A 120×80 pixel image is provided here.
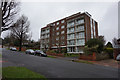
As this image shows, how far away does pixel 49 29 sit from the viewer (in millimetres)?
54406

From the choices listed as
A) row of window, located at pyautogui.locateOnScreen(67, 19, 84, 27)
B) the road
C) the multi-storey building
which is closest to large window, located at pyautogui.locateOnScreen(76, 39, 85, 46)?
the multi-storey building

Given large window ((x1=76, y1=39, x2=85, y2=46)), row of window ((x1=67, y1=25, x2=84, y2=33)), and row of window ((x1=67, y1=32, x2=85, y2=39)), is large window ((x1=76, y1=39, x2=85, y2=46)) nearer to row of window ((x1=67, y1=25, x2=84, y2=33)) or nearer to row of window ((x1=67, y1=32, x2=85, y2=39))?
row of window ((x1=67, y1=32, x2=85, y2=39))

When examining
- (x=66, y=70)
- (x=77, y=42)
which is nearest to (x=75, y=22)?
(x=77, y=42)

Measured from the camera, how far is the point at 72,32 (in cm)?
4066

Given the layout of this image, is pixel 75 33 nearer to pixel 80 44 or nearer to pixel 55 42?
pixel 80 44

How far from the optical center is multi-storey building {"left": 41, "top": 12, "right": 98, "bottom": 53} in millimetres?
36750

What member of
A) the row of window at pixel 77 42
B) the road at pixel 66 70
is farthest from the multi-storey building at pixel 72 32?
the road at pixel 66 70

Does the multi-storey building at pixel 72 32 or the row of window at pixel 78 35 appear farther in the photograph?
the multi-storey building at pixel 72 32

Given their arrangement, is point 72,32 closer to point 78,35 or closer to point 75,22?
point 78,35

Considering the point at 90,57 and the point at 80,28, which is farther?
the point at 80,28

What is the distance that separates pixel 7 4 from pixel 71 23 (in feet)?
98.5

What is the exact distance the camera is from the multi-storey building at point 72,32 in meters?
36.8

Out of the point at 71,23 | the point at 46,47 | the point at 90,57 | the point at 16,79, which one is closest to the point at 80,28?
the point at 71,23

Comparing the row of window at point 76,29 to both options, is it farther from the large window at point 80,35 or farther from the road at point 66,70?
the road at point 66,70
